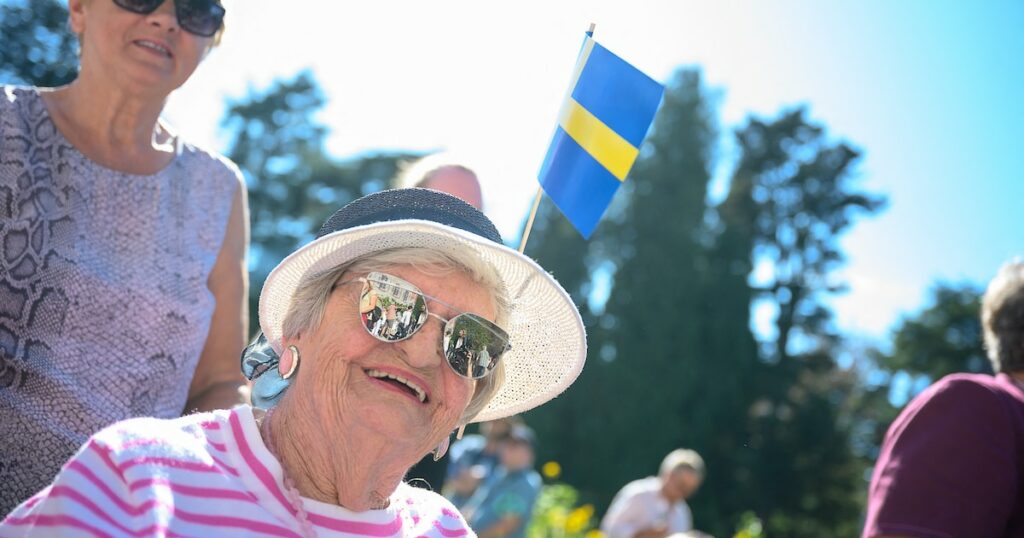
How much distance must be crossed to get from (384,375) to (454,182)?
59.2 inches

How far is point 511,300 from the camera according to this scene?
2.35 metres

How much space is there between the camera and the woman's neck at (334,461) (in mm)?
1947

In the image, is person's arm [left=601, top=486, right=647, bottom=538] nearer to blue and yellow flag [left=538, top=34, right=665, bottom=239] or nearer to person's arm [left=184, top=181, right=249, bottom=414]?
blue and yellow flag [left=538, top=34, right=665, bottom=239]

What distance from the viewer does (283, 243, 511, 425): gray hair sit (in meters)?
2.11

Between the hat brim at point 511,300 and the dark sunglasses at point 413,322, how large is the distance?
92mm

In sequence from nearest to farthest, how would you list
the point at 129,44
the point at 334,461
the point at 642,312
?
1. the point at 334,461
2. the point at 129,44
3. the point at 642,312

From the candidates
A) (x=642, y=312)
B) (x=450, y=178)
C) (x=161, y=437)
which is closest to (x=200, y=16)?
(x=450, y=178)

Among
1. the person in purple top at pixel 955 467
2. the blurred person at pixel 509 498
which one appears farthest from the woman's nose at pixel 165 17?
the blurred person at pixel 509 498

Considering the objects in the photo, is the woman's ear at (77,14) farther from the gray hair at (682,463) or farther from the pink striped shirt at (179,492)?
the gray hair at (682,463)

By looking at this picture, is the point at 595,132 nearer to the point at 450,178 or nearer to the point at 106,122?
the point at 450,178

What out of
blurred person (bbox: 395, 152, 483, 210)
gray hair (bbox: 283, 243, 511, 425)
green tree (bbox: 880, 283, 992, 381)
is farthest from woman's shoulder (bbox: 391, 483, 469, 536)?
green tree (bbox: 880, 283, 992, 381)

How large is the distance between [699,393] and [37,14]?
89.8 ft

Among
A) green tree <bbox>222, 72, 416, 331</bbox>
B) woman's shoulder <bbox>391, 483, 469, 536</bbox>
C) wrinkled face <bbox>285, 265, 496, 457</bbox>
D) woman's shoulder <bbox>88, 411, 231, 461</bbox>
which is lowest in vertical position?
green tree <bbox>222, 72, 416, 331</bbox>

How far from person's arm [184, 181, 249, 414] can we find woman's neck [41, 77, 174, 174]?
1.11 feet
